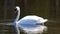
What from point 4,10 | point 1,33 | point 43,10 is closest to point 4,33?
point 1,33

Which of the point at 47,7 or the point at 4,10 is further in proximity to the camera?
the point at 47,7

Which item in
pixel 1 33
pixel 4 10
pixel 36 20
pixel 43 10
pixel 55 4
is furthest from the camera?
pixel 55 4

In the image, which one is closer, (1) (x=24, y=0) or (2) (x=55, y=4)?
(1) (x=24, y=0)

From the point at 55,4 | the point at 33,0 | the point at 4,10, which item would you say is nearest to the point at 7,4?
the point at 4,10

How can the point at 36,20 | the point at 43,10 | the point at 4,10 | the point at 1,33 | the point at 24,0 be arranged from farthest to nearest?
A: the point at 24,0
the point at 43,10
the point at 4,10
the point at 36,20
the point at 1,33

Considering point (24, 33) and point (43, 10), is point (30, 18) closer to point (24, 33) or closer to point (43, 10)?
point (24, 33)

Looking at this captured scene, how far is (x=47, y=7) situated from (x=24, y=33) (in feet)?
6.80

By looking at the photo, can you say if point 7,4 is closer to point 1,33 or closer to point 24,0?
point 24,0

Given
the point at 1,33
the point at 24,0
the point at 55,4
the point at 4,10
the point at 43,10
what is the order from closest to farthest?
the point at 1,33
the point at 4,10
the point at 43,10
the point at 24,0
the point at 55,4

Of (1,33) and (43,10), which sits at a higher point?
(43,10)

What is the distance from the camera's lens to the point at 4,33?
6.36ft

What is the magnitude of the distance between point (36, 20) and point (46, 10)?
1463 mm

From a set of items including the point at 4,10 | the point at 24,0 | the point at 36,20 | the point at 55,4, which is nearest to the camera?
the point at 36,20

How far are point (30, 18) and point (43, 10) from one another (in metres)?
1.42
